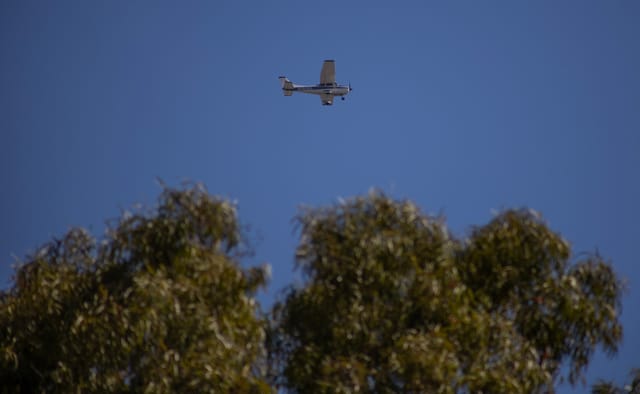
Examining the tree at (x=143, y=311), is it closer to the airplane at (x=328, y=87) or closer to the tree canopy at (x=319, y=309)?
the tree canopy at (x=319, y=309)

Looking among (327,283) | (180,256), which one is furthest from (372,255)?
(180,256)

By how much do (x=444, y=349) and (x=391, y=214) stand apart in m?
3.29

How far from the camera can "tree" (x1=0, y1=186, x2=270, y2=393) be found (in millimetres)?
19438

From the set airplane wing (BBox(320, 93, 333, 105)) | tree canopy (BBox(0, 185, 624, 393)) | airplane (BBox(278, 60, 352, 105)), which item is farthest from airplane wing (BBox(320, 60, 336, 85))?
tree canopy (BBox(0, 185, 624, 393))

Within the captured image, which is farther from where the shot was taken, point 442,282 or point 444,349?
point 442,282

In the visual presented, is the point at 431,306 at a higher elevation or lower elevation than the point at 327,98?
lower

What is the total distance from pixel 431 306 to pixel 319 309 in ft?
7.07

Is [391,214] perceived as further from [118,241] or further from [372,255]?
[118,241]

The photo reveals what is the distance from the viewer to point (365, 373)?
63.8 feet

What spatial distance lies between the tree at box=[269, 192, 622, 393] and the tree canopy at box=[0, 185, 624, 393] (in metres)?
0.03

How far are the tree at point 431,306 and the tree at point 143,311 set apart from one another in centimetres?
116

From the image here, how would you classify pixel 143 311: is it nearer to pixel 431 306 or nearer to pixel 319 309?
pixel 319 309

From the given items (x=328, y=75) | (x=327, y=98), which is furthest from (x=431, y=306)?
(x=328, y=75)

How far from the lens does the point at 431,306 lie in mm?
20188
